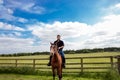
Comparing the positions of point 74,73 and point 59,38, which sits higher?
point 59,38

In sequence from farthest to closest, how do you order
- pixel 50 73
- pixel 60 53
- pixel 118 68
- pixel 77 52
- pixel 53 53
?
pixel 77 52
pixel 50 73
pixel 118 68
pixel 60 53
pixel 53 53

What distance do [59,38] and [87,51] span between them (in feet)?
206

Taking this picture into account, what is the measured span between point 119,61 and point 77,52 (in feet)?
195

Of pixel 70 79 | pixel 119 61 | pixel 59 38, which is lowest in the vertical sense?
pixel 70 79

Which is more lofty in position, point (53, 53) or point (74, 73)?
point (53, 53)

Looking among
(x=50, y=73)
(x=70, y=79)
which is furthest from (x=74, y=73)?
(x=70, y=79)

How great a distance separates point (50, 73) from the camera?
20156 millimetres

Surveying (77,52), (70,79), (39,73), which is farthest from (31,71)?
(77,52)

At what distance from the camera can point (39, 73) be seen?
20703 millimetres

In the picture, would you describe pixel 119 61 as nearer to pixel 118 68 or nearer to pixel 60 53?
pixel 118 68

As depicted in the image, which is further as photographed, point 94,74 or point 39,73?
point 39,73

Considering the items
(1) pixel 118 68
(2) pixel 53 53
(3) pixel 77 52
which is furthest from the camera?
(3) pixel 77 52

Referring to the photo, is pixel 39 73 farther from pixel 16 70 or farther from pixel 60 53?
pixel 60 53

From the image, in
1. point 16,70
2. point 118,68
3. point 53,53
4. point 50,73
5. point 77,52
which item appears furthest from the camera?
point 77,52
